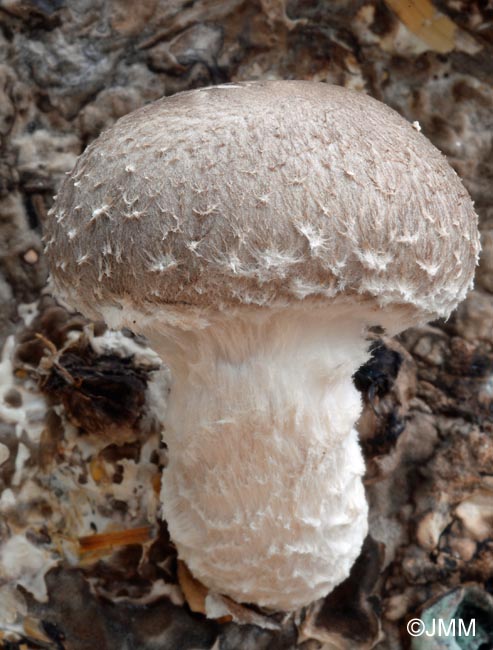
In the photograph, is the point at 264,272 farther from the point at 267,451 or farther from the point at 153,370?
the point at 153,370

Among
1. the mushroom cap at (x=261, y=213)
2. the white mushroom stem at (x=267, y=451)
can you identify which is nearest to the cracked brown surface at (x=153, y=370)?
the white mushroom stem at (x=267, y=451)

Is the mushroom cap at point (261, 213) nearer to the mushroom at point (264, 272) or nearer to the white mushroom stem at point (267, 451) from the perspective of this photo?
the mushroom at point (264, 272)

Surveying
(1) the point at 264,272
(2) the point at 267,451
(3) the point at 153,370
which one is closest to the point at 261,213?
(1) the point at 264,272

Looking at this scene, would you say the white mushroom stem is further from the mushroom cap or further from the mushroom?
the mushroom cap

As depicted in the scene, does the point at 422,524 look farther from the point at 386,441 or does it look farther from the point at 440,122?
the point at 440,122

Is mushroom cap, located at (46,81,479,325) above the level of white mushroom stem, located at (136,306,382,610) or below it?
above

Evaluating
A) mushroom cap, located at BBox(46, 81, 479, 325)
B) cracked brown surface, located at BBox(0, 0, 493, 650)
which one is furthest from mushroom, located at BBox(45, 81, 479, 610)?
cracked brown surface, located at BBox(0, 0, 493, 650)
